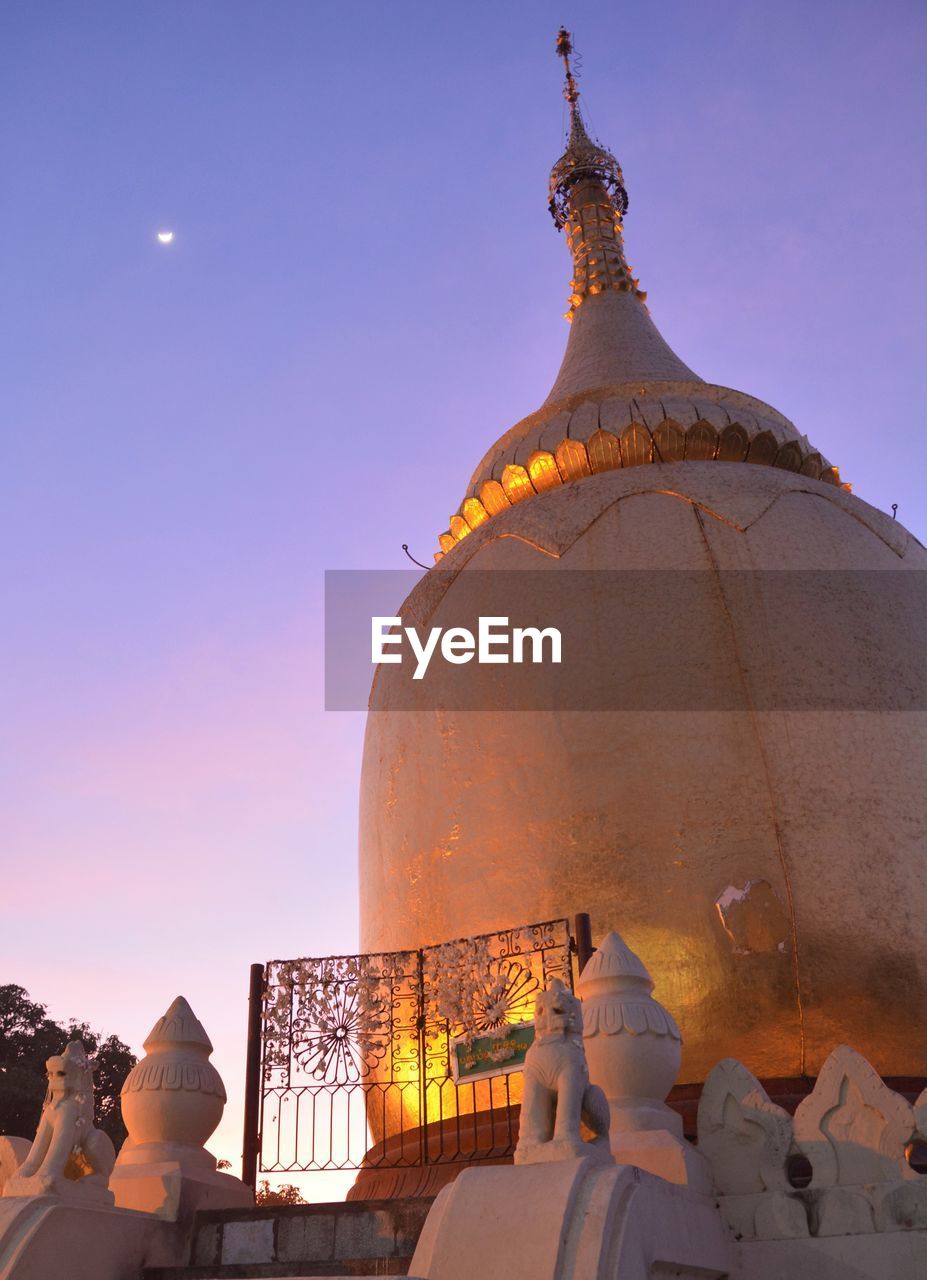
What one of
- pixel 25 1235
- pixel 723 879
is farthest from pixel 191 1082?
pixel 723 879

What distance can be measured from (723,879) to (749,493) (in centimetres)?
407

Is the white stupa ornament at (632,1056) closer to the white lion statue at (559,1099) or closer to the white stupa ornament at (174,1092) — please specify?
the white lion statue at (559,1099)

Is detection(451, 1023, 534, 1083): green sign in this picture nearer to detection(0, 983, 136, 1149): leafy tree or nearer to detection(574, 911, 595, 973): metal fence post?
detection(574, 911, 595, 973): metal fence post

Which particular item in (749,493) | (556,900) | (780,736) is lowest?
(556,900)

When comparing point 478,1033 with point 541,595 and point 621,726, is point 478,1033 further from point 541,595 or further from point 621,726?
point 541,595

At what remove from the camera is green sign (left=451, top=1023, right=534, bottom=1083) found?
27.6 ft

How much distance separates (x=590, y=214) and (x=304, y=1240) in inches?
548

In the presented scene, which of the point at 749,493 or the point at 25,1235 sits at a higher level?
the point at 749,493

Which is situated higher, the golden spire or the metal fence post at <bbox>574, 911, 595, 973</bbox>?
the golden spire

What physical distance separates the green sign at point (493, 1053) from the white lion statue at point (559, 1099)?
10.7ft

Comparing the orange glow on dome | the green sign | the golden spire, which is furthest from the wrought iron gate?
the golden spire

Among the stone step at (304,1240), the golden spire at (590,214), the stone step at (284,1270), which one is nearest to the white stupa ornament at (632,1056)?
the stone step at (304,1240)

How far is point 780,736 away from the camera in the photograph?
931cm

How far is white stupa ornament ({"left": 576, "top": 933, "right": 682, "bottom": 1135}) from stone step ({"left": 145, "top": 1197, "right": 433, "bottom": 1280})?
1.09 m
